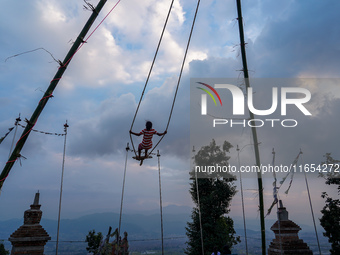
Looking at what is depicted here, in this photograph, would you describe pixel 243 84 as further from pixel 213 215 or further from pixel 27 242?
pixel 213 215

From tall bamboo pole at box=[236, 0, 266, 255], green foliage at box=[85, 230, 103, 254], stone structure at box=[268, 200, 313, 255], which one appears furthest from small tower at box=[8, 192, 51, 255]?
green foliage at box=[85, 230, 103, 254]

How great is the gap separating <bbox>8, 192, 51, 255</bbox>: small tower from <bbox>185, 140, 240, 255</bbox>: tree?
51.6ft

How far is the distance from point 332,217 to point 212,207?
416 inches

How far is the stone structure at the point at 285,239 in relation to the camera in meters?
12.1

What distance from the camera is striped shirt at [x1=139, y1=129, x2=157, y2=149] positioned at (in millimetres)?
9617

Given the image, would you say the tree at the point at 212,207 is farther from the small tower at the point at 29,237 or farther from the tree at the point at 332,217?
the small tower at the point at 29,237

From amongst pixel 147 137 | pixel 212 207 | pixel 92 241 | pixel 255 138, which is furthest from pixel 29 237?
pixel 92 241

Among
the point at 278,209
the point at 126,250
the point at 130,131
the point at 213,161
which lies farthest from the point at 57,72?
the point at 213,161

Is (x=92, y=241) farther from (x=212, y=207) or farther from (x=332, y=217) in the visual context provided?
(x=332, y=217)

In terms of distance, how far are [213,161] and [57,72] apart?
24612mm

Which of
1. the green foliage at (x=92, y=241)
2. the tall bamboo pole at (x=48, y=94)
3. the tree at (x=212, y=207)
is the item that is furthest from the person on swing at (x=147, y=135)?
the green foliage at (x=92, y=241)

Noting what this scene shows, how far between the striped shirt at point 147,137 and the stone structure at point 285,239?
794cm

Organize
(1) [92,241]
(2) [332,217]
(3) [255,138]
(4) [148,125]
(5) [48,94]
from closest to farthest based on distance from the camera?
(5) [48,94] < (3) [255,138] < (4) [148,125] < (2) [332,217] < (1) [92,241]

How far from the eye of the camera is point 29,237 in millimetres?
12727
